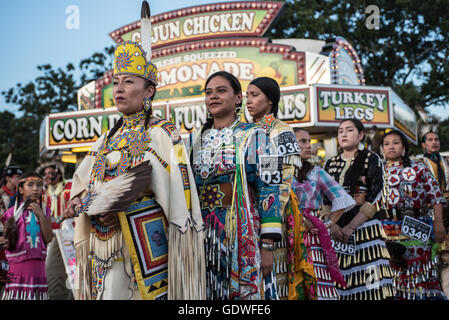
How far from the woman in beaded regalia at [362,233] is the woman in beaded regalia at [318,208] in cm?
26

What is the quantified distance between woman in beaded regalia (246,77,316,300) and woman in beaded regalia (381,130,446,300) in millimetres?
2359

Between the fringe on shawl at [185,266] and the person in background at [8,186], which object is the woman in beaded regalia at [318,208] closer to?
the fringe on shawl at [185,266]

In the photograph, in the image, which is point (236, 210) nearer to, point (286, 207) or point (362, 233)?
point (286, 207)

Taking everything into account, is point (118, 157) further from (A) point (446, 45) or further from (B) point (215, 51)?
(A) point (446, 45)

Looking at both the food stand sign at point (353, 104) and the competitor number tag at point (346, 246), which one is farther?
the food stand sign at point (353, 104)

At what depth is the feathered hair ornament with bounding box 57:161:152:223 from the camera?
9.76 feet

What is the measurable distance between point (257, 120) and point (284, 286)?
4.29 feet

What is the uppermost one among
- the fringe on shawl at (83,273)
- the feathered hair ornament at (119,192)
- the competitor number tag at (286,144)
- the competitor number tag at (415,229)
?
the competitor number tag at (286,144)

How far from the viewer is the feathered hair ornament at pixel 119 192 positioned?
117 inches

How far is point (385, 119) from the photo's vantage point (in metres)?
12.5

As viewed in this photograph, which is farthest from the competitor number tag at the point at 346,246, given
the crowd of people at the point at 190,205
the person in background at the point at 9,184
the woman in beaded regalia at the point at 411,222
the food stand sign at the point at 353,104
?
the food stand sign at the point at 353,104

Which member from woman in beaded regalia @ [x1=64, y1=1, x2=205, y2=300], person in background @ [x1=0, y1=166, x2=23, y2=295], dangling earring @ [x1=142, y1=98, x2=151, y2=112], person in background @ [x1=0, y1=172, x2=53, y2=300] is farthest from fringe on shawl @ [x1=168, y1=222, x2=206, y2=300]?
person in background @ [x1=0, y1=166, x2=23, y2=295]

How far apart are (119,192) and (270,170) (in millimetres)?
992
